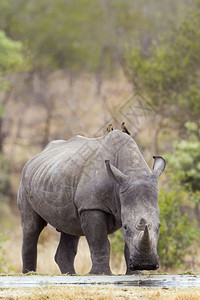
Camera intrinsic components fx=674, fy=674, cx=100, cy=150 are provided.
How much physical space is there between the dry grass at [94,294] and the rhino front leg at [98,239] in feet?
6.53

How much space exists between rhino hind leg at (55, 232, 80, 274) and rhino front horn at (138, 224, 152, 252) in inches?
121

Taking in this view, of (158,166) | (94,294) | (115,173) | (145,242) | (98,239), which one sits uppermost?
(158,166)

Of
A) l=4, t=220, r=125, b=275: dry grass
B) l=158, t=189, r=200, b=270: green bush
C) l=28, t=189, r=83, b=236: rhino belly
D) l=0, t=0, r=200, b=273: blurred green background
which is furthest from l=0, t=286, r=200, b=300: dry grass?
l=0, t=0, r=200, b=273: blurred green background

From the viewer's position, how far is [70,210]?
9.10m

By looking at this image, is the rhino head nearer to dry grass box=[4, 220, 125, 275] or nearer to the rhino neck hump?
the rhino neck hump

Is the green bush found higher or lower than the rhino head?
higher

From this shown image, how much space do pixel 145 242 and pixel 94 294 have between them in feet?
4.02

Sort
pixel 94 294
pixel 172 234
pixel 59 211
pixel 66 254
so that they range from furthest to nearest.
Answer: pixel 172 234
pixel 66 254
pixel 59 211
pixel 94 294

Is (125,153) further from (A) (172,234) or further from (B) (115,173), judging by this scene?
(A) (172,234)

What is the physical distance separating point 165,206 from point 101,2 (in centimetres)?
2886

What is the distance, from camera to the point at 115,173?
8.28m

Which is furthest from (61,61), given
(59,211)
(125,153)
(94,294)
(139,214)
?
(94,294)

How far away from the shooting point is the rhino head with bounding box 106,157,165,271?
24.7ft

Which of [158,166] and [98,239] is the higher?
[158,166]
